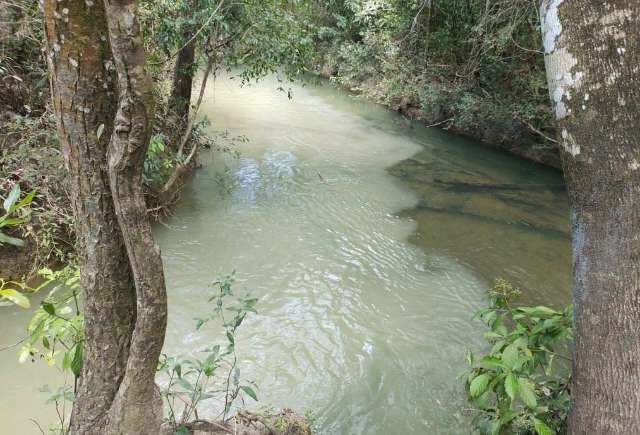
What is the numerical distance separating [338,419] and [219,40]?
4.26m

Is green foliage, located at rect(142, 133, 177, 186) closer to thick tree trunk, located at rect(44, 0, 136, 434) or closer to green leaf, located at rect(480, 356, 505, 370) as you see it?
thick tree trunk, located at rect(44, 0, 136, 434)

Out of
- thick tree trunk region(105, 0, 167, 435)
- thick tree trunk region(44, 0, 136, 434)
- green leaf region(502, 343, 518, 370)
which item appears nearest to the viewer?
thick tree trunk region(105, 0, 167, 435)

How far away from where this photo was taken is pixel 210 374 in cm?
190

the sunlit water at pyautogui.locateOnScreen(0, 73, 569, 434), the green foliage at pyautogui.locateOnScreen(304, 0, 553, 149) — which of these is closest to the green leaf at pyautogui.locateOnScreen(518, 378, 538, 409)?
the sunlit water at pyautogui.locateOnScreen(0, 73, 569, 434)

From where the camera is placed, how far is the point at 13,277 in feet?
12.2

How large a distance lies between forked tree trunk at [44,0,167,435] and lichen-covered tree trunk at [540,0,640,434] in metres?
1.16

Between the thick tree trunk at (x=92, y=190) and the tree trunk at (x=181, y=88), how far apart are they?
15.7 feet

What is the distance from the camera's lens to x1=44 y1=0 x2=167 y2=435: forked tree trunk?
1222mm

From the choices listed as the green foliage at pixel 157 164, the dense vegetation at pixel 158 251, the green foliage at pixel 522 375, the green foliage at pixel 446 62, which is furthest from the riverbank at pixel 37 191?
the green foliage at pixel 446 62

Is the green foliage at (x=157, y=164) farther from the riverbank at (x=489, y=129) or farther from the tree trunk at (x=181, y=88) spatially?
the riverbank at (x=489, y=129)

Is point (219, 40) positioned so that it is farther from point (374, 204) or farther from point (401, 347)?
point (401, 347)

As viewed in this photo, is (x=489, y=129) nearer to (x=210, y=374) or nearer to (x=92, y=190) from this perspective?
(x=210, y=374)

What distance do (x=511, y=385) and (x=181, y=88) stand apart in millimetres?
6166

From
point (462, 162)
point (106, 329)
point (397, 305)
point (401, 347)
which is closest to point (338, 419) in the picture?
point (401, 347)
